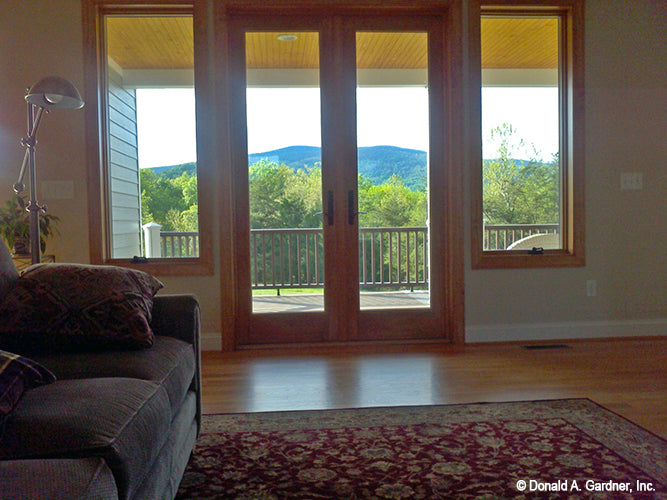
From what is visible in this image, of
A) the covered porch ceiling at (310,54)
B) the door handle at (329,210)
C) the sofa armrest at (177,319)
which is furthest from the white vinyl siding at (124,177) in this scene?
the sofa armrest at (177,319)

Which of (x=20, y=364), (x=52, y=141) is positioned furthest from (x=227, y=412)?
(x=52, y=141)

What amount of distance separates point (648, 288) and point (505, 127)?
160 centimetres

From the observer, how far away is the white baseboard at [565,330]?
4160mm

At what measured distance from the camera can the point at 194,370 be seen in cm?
207

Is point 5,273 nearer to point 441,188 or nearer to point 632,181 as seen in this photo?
point 441,188

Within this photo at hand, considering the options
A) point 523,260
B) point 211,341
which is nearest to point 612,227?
point 523,260

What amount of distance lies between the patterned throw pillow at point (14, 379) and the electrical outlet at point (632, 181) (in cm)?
408

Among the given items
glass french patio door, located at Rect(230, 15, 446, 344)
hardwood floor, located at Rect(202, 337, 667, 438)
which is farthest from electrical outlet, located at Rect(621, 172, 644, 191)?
glass french patio door, located at Rect(230, 15, 446, 344)

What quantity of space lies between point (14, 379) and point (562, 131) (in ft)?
13.1

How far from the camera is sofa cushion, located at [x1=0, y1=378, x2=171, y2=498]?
107cm

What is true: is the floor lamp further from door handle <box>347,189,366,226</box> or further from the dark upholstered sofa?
door handle <box>347,189,366,226</box>

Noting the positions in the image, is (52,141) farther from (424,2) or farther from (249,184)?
(424,2)

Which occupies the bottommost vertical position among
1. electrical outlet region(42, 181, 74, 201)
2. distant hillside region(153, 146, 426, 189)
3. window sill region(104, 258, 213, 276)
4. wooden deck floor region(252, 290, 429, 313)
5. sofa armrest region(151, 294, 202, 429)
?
wooden deck floor region(252, 290, 429, 313)

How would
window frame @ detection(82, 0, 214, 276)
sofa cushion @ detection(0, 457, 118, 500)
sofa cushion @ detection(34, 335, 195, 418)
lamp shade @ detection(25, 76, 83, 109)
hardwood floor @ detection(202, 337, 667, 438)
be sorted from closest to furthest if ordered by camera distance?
sofa cushion @ detection(0, 457, 118, 500) → sofa cushion @ detection(34, 335, 195, 418) → hardwood floor @ detection(202, 337, 667, 438) → lamp shade @ detection(25, 76, 83, 109) → window frame @ detection(82, 0, 214, 276)
